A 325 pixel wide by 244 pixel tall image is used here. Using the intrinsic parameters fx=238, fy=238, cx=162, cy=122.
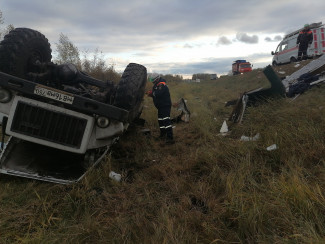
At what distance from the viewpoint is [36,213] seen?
1.89 metres

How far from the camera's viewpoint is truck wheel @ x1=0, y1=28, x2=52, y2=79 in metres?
2.68

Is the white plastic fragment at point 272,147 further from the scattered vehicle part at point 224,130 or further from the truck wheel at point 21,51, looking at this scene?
the truck wheel at point 21,51

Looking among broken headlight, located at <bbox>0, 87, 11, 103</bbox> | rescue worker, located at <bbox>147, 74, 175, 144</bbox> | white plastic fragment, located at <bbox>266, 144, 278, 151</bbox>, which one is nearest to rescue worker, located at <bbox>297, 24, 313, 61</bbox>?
rescue worker, located at <bbox>147, 74, 175, 144</bbox>

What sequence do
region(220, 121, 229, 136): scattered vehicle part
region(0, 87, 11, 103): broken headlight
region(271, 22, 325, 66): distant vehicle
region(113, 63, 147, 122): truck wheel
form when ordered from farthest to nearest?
region(271, 22, 325, 66): distant vehicle < region(220, 121, 229, 136): scattered vehicle part < region(113, 63, 147, 122): truck wheel < region(0, 87, 11, 103): broken headlight

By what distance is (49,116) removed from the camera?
2244mm

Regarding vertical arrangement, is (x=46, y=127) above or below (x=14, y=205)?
above

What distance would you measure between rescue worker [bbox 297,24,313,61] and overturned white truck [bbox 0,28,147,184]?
1215 centimetres

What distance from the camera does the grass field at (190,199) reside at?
158 centimetres

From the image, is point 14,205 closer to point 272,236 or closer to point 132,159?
point 132,159

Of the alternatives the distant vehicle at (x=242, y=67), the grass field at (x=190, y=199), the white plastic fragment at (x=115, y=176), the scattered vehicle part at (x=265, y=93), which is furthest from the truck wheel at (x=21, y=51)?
the distant vehicle at (x=242, y=67)

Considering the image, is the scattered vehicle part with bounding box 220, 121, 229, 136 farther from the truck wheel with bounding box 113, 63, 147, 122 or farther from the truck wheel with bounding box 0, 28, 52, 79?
the truck wheel with bounding box 0, 28, 52, 79

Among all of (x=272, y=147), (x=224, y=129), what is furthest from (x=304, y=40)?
(x=272, y=147)

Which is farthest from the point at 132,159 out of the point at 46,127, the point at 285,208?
the point at 285,208

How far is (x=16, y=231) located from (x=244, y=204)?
166 centimetres
